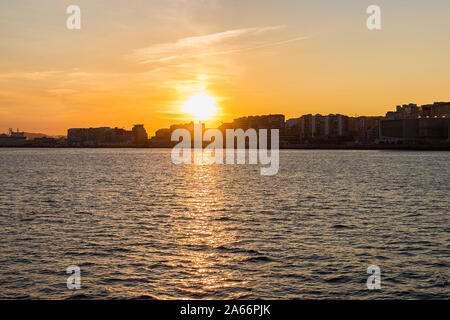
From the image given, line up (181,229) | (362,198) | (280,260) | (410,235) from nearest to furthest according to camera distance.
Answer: (280,260), (410,235), (181,229), (362,198)

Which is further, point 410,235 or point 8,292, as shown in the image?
point 410,235

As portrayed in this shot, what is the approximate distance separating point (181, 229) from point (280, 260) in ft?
36.3

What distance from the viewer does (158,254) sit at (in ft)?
81.4

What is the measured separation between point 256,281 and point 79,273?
322 inches

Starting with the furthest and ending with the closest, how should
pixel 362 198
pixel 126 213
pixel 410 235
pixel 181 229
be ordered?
1. pixel 362 198
2. pixel 126 213
3. pixel 181 229
4. pixel 410 235

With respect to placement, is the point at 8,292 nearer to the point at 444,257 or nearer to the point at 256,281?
the point at 256,281

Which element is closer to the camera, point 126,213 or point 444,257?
point 444,257

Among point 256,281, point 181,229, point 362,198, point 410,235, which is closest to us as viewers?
point 256,281

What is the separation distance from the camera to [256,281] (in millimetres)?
20062

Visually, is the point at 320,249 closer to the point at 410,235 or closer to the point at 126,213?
the point at 410,235
